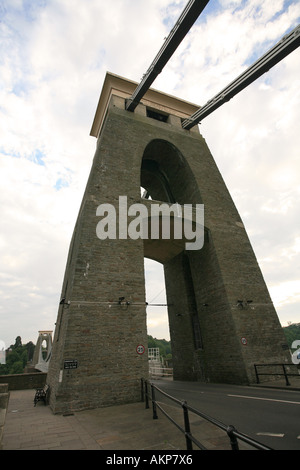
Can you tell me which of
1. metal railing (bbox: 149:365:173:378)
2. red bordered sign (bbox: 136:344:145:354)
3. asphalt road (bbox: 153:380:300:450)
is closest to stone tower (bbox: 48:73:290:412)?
red bordered sign (bbox: 136:344:145:354)

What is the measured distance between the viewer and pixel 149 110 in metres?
17.7

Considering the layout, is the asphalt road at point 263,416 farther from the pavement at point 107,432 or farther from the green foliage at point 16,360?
the green foliage at point 16,360

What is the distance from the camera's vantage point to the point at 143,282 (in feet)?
31.9

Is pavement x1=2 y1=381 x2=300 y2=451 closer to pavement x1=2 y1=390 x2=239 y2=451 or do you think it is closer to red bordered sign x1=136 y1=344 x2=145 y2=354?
pavement x1=2 y1=390 x2=239 y2=451

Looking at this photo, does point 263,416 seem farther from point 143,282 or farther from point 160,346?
point 160,346

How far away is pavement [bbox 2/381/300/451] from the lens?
3.74 meters

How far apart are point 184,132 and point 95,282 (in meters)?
13.0

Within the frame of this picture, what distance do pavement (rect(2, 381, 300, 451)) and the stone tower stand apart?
1348 mm

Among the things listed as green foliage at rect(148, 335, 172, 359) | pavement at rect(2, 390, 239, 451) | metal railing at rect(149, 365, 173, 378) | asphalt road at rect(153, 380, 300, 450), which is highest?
green foliage at rect(148, 335, 172, 359)

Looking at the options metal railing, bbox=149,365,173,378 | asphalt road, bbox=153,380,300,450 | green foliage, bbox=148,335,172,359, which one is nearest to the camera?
asphalt road, bbox=153,380,300,450

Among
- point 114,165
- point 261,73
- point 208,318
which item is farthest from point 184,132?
point 208,318

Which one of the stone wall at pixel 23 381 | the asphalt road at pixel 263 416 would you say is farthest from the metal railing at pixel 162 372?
the asphalt road at pixel 263 416
